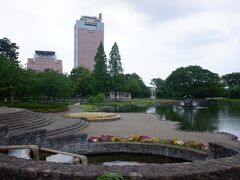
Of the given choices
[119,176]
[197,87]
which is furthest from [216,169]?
[197,87]

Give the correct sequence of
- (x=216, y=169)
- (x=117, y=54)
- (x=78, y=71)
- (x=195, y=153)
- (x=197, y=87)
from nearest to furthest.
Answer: (x=216, y=169), (x=195, y=153), (x=117, y=54), (x=78, y=71), (x=197, y=87)

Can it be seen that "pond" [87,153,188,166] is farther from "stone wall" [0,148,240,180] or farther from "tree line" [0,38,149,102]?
"tree line" [0,38,149,102]

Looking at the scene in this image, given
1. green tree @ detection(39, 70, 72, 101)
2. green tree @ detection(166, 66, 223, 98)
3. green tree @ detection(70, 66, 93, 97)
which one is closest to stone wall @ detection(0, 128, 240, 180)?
green tree @ detection(39, 70, 72, 101)

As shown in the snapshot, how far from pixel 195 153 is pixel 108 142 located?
4398mm

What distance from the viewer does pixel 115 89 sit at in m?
73.6

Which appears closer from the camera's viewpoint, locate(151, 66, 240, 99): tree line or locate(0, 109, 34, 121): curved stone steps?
locate(0, 109, 34, 121): curved stone steps

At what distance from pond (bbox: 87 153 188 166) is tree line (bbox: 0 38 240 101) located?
28.1m

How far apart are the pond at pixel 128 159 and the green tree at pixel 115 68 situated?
57.6m

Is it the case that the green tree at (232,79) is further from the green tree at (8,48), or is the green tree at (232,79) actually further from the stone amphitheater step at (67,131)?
the stone amphitheater step at (67,131)

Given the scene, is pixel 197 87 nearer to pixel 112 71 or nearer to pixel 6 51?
pixel 112 71

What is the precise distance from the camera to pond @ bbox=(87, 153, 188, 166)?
44.6 feet

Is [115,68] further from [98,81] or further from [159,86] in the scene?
[159,86]

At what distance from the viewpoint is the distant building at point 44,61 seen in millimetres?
149625

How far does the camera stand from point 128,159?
1406cm
